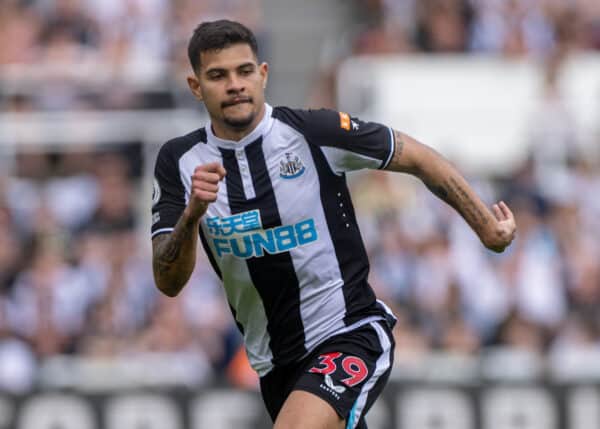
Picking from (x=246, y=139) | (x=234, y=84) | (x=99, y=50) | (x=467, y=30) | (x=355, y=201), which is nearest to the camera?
(x=234, y=84)

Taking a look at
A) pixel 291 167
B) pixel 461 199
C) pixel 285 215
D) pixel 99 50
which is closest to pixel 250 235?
pixel 285 215

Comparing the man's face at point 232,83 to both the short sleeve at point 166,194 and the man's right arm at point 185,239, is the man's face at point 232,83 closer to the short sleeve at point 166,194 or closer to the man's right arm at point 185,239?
the short sleeve at point 166,194

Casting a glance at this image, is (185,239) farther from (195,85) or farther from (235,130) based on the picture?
(195,85)

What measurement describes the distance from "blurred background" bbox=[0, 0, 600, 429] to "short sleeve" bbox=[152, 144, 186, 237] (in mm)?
4163

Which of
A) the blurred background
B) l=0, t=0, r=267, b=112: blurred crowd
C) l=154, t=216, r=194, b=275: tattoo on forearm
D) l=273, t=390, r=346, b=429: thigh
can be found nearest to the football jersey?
l=154, t=216, r=194, b=275: tattoo on forearm

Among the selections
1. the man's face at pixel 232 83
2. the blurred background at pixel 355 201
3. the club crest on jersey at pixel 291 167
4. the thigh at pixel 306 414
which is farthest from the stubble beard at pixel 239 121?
the blurred background at pixel 355 201

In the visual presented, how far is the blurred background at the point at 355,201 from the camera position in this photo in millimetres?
10445

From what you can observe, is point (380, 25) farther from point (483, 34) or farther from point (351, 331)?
point (351, 331)

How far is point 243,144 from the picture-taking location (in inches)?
257

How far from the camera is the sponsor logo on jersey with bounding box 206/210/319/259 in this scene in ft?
21.0

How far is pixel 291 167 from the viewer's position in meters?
6.51

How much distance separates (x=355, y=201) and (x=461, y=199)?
690 centimetres

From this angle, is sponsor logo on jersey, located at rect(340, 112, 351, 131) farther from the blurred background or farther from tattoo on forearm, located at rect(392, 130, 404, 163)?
the blurred background

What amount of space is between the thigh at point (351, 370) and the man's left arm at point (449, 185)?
65cm
